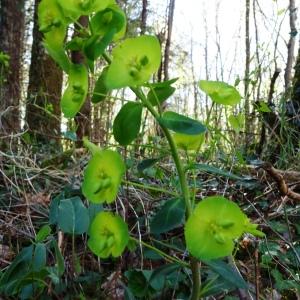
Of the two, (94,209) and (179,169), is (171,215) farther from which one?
(94,209)

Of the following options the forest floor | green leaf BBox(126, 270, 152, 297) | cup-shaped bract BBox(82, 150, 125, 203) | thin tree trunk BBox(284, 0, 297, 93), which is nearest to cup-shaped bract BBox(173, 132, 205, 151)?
the forest floor

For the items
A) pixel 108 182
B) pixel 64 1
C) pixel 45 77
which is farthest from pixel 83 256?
pixel 45 77

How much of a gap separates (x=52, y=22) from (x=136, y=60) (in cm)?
13

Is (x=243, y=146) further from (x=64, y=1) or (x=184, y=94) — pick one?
(x=184, y=94)

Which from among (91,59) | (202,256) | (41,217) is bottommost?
(41,217)

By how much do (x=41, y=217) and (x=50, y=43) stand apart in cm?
84

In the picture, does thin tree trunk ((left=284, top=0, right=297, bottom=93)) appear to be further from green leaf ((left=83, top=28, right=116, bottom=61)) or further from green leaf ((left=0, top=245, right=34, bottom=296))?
green leaf ((left=83, top=28, right=116, bottom=61))

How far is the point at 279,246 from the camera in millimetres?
1258

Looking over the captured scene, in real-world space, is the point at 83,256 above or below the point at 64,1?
below

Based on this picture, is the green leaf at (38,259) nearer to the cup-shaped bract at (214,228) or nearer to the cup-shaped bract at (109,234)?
the cup-shaped bract at (109,234)

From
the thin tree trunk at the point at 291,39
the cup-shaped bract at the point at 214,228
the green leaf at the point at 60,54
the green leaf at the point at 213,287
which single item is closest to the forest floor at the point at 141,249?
the green leaf at the point at 213,287

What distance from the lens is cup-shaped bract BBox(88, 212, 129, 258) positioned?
660mm

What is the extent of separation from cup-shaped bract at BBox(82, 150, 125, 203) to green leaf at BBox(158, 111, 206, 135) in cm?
8

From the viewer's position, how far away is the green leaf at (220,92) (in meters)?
0.75
